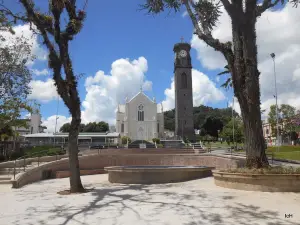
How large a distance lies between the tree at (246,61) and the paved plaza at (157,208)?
2.07 metres

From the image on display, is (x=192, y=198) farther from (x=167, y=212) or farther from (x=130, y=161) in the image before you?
(x=130, y=161)

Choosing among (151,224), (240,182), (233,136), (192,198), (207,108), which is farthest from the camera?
(207,108)

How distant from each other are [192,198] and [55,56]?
695 centimetres

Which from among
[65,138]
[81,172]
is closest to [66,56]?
[81,172]

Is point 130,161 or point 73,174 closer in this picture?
point 73,174

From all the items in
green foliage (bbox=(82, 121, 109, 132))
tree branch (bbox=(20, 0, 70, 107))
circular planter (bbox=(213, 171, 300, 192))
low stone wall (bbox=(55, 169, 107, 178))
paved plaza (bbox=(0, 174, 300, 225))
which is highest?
green foliage (bbox=(82, 121, 109, 132))

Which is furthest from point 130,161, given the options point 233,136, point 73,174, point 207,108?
point 207,108

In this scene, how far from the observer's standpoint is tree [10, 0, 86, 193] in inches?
428

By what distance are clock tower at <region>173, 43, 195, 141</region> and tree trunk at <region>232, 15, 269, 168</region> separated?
5734 centimetres

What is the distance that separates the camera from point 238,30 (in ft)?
36.4

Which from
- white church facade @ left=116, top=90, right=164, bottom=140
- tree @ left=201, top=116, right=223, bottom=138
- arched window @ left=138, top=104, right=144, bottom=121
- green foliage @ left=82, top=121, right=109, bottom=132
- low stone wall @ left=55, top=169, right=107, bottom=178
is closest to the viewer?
low stone wall @ left=55, top=169, right=107, bottom=178

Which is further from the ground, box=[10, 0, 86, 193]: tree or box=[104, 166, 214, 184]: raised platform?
box=[10, 0, 86, 193]: tree

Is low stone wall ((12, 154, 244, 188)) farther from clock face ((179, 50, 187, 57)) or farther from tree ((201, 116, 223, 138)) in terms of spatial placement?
tree ((201, 116, 223, 138))

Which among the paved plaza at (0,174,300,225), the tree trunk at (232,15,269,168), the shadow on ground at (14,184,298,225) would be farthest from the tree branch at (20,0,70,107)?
the tree trunk at (232,15,269,168)
